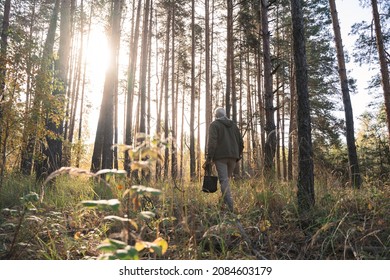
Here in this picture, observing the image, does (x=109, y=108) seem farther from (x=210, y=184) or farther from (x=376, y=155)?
(x=376, y=155)

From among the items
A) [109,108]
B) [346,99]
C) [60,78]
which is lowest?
[109,108]

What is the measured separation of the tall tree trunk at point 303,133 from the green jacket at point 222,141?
1.52m

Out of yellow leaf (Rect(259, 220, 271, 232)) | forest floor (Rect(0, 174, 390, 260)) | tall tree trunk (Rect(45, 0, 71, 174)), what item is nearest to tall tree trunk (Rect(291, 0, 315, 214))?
forest floor (Rect(0, 174, 390, 260))

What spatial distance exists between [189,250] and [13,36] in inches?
208

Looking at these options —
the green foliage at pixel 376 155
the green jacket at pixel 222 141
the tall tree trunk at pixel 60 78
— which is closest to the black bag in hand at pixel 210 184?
the green jacket at pixel 222 141

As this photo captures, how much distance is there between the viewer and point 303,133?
415 centimetres

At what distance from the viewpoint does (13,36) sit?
17.6ft

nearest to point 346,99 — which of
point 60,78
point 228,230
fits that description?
point 228,230

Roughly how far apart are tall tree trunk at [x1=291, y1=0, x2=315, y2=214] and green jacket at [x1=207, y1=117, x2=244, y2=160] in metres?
1.52

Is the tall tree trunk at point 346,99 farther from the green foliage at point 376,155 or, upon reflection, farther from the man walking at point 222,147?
the man walking at point 222,147

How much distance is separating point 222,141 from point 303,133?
1.70 m

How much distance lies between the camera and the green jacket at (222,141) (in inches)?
212
